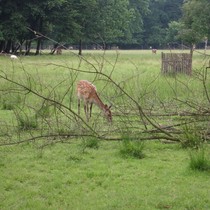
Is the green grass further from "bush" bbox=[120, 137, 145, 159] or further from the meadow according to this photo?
"bush" bbox=[120, 137, 145, 159]

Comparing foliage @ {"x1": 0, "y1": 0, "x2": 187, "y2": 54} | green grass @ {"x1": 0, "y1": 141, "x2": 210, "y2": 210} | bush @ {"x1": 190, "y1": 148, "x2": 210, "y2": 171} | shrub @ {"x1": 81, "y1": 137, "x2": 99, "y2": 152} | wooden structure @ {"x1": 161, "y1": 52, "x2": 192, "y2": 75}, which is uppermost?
foliage @ {"x1": 0, "y1": 0, "x2": 187, "y2": 54}

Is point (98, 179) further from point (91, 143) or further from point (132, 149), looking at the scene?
point (91, 143)

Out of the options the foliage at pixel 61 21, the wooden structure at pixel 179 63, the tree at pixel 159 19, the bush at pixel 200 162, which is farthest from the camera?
the tree at pixel 159 19

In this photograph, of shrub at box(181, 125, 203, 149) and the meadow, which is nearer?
the meadow

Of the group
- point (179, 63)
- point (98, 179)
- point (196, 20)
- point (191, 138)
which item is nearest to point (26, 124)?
point (98, 179)

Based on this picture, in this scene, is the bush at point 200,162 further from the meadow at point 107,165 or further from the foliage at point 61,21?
the foliage at point 61,21

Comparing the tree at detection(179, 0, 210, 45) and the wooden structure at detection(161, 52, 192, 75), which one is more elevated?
the tree at detection(179, 0, 210, 45)

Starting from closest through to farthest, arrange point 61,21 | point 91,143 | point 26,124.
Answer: point 91,143 → point 26,124 → point 61,21

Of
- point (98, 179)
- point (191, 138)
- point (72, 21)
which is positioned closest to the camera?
point (98, 179)

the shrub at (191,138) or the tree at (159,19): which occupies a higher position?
the tree at (159,19)

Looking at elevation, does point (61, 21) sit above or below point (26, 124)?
above

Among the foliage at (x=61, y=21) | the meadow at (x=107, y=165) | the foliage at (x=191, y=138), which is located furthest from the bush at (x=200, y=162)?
the foliage at (x=61, y=21)

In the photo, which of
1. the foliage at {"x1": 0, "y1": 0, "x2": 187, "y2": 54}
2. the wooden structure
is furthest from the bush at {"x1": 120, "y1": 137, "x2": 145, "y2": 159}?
the foliage at {"x1": 0, "y1": 0, "x2": 187, "y2": 54}

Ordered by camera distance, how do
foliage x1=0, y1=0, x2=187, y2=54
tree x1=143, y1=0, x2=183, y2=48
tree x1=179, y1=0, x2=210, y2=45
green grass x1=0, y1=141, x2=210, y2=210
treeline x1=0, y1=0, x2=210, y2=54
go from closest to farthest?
1. green grass x1=0, y1=141, x2=210, y2=210
2. tree x1=179, y1=0, x2=210, y2=45
3. treeline x1=0, y1=0, x2=210, y2=54
4. foliage x1=0, y1=0, x2=187, y2=54
5. tree x1=143, y1=0, x2=183, y2=48
